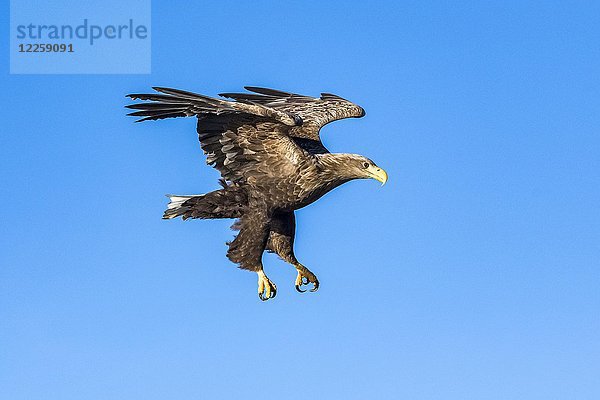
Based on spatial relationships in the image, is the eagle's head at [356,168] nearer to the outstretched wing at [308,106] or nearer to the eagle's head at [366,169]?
the eagle's head at [366,169]

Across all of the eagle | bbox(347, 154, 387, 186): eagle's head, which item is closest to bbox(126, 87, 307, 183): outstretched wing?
the eagle

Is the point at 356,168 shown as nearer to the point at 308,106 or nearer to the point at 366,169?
the point at 366,169

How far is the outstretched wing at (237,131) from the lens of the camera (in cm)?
1576

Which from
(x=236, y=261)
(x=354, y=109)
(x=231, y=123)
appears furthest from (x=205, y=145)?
(x=354, y=109)

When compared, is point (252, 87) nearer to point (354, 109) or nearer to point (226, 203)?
point (354, 109)

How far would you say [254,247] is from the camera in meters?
16.2

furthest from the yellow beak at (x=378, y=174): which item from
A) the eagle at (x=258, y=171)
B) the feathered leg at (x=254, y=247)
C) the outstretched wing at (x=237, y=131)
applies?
the feathered leg at (x=254, y=247)

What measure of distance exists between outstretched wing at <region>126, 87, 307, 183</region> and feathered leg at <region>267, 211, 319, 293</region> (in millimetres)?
722

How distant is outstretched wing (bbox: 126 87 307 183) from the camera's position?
15758mm

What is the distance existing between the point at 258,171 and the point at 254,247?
1054mm

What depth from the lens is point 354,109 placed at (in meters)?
19.1

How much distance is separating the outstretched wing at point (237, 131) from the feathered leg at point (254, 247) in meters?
0.58

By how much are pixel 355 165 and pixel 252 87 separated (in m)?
4.42

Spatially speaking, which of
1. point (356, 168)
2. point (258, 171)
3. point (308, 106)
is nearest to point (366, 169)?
point (356, 168)
